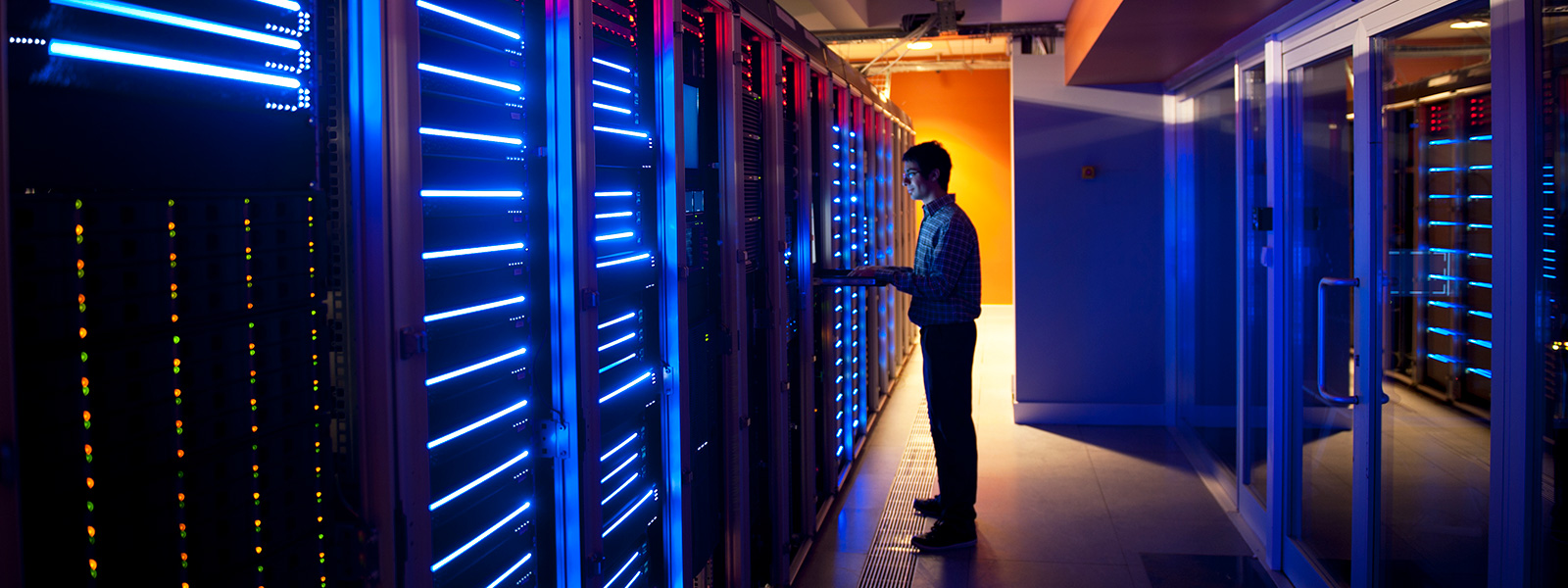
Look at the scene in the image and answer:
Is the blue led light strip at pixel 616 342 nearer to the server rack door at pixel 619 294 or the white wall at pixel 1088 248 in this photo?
the server rack door at pixel 619 294

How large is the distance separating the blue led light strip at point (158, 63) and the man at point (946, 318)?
2.73 m

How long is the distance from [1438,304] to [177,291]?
2891mm

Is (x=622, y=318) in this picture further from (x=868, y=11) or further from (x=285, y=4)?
(x=868, y=11)

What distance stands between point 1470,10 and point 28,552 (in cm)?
283

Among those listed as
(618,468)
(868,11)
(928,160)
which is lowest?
(618,468)

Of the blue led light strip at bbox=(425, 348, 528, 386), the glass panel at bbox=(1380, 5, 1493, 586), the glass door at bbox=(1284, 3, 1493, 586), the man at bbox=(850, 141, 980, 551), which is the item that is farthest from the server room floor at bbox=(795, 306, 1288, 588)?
the blue led light strip at bbox=(425, 348, 528, 386)

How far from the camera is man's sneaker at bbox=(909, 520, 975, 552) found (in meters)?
3.79

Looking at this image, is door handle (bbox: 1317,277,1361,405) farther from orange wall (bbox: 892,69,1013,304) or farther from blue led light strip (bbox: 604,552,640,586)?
orange wall (bbox: 892,69,1013,304)

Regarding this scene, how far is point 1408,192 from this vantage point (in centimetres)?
268

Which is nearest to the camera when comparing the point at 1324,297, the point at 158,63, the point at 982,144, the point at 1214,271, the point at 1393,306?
the point at 158,63

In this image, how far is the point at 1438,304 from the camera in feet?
8.39

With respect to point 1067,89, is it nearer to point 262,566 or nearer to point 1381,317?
point 1381,317

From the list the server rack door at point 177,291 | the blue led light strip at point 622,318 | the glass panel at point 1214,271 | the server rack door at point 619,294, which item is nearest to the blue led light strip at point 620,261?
the server rack door at point 619,294

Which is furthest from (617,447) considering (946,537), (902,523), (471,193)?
(902,523)
